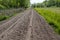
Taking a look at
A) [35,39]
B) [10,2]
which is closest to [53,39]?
[35,39]

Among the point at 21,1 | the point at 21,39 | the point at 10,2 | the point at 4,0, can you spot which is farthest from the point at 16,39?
the point at 21,1

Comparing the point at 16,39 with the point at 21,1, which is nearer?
the point at 16,39

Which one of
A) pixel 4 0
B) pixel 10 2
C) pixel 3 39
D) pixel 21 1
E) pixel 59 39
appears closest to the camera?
pixel 3 39

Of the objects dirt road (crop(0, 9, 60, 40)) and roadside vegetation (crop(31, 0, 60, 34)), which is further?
roadside vegetation (crop(31, 0, 60, 34))

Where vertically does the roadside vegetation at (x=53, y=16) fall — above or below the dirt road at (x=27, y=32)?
below

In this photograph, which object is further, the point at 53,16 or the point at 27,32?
the point at 53,16

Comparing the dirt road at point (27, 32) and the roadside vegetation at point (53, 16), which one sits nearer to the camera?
the dirt road at point (27, 32)

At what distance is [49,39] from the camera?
8867 millimetres

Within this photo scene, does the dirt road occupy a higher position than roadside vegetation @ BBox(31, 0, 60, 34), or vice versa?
the dirt road

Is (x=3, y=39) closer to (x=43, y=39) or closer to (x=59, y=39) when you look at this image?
(x=43, y=39)

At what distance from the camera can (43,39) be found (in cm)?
891

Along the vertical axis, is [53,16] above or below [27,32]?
below

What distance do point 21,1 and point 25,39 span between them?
70045mm

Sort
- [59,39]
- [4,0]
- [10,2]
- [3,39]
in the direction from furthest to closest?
[10,2] → [4,0] → [59,39] → [3,39]
